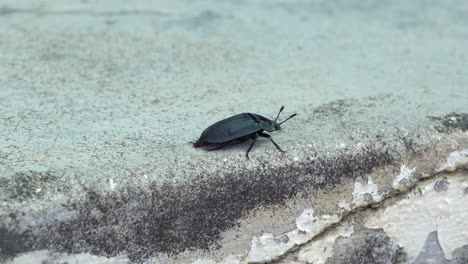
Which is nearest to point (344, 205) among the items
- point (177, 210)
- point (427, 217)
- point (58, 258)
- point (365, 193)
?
point (365, 193)

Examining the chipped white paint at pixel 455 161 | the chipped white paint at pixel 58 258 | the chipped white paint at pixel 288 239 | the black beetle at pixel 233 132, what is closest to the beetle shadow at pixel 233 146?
the black beetle at pixel 233 132

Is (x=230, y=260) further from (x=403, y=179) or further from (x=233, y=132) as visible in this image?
(x=403, y=179)

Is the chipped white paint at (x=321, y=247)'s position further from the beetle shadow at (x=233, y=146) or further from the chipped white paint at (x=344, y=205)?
the beetle shadow at (x=233, y=146)

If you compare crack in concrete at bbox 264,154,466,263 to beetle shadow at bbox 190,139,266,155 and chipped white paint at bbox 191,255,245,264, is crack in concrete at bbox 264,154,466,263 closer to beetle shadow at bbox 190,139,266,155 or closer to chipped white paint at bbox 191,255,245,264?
chipped white paint at bbox 191,255,245,264

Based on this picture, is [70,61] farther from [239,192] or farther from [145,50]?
[239,192]

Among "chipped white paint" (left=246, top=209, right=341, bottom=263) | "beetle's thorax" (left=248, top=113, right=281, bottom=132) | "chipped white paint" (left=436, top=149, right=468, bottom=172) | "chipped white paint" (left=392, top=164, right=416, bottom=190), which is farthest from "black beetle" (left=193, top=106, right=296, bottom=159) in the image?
"chipped white paint" (left=436, top=149, right=468, bottom=172)

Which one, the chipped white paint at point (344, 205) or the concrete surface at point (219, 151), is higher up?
the concrete surface at point (219, 151)
